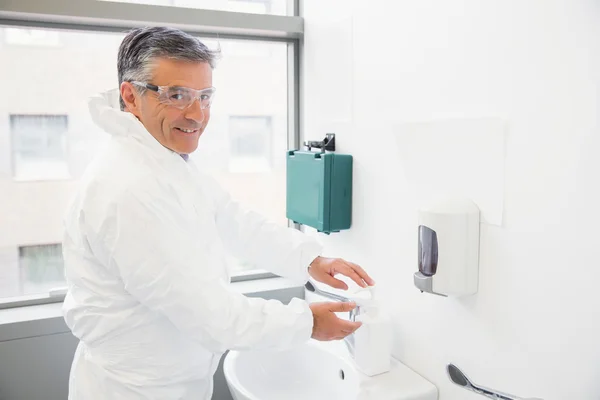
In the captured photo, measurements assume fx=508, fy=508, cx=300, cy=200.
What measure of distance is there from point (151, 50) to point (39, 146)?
107 cm

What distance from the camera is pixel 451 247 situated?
3.87 ft

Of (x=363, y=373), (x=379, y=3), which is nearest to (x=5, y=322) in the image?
(x=363, y=373)

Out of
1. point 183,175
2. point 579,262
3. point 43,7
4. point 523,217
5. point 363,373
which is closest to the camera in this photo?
point 579,262

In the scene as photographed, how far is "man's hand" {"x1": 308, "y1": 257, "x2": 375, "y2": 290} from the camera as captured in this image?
1.40 m

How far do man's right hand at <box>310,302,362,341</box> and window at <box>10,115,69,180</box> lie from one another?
1362 millimetres

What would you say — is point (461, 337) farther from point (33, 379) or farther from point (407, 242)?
point (33, 379)

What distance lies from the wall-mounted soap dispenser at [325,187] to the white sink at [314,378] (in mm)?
417

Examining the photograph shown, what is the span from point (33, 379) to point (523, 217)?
170 centimetres

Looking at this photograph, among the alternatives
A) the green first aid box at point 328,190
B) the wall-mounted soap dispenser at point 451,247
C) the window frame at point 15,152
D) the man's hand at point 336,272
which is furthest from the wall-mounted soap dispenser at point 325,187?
the window frame at point 15,152

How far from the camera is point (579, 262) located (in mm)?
956

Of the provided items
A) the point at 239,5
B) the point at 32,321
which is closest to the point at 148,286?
the point at 32,321

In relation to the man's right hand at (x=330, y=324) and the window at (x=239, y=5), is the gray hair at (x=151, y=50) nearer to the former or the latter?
the man's right hand at (x=330, y=324)

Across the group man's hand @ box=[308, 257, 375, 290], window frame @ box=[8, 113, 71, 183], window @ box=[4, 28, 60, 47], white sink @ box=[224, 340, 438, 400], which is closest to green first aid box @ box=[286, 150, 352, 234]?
man's hand @ box=[308, 257, 375, 290]

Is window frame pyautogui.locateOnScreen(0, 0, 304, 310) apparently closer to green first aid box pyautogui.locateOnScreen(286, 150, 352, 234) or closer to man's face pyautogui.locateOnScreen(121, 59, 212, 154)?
green first aid box pyautogui.locateOnScreen(286, 150, 352, 234)
